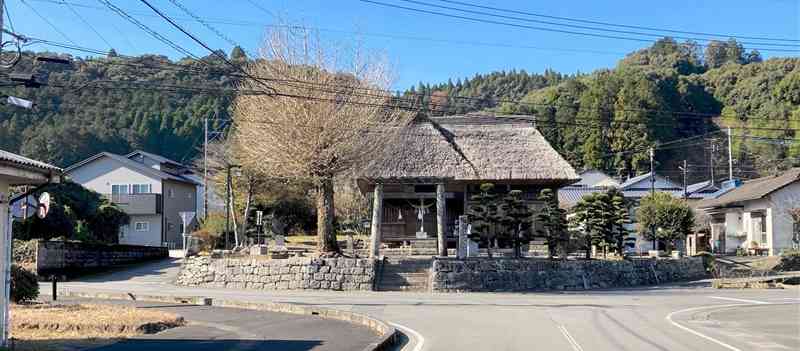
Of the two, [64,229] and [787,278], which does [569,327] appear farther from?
[64,229]

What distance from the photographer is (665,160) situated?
69125 mm

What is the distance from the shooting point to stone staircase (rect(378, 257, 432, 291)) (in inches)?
1032

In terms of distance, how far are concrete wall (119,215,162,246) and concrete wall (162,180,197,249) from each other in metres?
0.58

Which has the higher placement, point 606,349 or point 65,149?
point 65,149

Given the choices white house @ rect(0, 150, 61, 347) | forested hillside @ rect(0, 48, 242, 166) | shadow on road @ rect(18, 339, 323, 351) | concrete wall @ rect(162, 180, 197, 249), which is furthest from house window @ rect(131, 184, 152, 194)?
shadow on road @ rect(18, 339, 323, 351)

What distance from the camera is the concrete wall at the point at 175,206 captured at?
49531 mm

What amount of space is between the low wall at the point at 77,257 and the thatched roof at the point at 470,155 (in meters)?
13.1

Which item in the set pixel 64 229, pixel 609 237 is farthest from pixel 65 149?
pixel 609 237

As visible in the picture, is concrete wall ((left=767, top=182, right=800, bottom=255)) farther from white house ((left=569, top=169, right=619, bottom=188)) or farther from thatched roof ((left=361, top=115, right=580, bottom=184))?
white house ((left=569, top=169, right=619, bottom=188))

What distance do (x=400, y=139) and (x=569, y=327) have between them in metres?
18.0

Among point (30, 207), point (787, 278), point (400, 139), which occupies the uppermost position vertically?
point (400, 139)

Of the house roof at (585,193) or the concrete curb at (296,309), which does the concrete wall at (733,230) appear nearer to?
the house roof at (585,193)

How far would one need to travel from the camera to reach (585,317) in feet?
54.9

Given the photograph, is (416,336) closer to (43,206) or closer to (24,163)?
(43,206)
